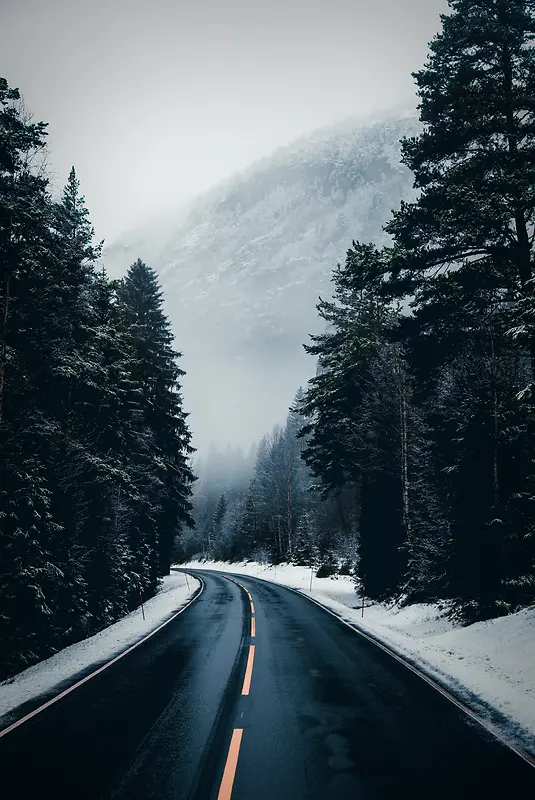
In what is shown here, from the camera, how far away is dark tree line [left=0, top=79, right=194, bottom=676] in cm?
1343

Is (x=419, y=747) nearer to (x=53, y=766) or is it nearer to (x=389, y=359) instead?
(x=53, y=766)

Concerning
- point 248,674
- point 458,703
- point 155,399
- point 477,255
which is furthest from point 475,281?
point 155,399

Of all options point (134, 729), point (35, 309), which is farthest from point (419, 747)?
point (35, 309)

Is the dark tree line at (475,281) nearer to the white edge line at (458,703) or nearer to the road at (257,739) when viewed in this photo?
the white edge line at (458,703)

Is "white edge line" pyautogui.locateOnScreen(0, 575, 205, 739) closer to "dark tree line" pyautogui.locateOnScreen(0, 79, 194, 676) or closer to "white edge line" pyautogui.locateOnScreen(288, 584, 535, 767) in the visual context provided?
"dark tree line" pyautogui.locateOnScreen(0, 79, 194, 676)

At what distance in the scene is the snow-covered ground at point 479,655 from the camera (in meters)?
7.73

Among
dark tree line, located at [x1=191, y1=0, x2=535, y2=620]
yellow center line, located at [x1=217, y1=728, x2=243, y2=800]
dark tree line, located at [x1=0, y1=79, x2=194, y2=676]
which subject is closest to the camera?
yellow center line, located at [x1=217, y1=728, x2=243, y2=800]

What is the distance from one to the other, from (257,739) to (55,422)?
12904mm

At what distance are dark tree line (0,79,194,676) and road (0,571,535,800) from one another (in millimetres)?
5150

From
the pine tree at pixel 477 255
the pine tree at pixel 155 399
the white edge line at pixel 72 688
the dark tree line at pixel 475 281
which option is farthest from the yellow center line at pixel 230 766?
the pine tree at pixel 155 399

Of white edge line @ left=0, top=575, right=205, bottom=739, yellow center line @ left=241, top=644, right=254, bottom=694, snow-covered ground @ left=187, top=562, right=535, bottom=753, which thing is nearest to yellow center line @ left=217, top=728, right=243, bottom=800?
yellow center line @ left=241, top=644, right=254, bottom=694

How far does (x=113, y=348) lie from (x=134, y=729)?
16430 mm

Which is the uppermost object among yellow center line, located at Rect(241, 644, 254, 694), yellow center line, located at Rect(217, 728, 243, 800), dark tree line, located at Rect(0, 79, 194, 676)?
dark tree line, located at Rect(0, 79, 194, 676)

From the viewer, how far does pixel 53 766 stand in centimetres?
585
